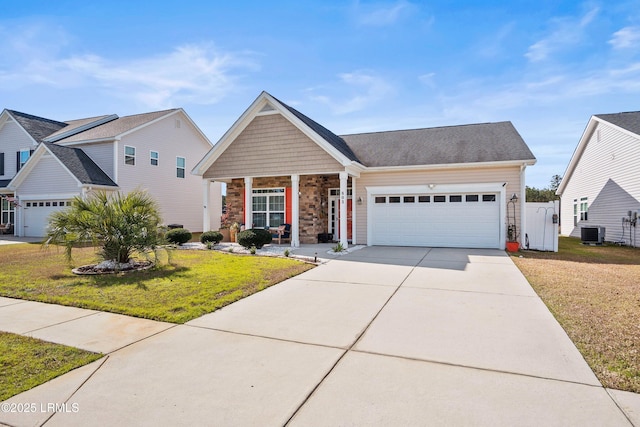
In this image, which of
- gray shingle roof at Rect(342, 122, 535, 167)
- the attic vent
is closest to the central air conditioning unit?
gray shingle roof at Rect(342, 122, 535, 167)

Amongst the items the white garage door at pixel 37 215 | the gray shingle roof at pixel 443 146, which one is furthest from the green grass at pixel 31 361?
the white garage door at pixel 37 215

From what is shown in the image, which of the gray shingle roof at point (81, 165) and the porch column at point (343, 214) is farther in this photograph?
the gray shingle roof at point (81, 165)

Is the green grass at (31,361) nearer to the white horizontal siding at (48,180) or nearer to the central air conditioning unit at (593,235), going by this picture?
the white horizontal siding at (48,180)

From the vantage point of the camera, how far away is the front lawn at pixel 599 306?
363 centimetres

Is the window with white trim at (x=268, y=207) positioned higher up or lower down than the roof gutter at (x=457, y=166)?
lower down

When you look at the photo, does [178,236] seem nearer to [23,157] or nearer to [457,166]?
[457,166]

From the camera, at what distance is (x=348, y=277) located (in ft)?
27.1

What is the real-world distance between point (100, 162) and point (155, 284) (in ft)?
52.8

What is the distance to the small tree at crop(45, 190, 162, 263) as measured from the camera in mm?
8633

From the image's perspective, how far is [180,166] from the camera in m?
23.4

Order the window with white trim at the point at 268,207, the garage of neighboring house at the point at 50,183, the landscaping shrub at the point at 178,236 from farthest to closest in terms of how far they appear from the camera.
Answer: the garage of neighboring house at the point at 50,183 → the window with white trim at the point at 268,207 → the landscaping shrub at the point at 178,236

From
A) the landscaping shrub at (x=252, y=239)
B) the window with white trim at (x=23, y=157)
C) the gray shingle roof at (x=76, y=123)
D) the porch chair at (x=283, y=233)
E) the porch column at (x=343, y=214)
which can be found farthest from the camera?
the gray shingle roof at (x=76, y=123)

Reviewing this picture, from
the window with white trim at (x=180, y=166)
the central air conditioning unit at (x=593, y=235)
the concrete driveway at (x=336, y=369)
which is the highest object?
the window with white trim at (x=180, y=166)

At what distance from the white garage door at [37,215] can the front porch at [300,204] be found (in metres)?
10.3
